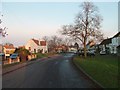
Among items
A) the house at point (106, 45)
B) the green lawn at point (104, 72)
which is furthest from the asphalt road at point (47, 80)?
the house at point (106, 45)

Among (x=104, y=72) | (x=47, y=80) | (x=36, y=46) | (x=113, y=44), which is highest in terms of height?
(x=113, y=44)

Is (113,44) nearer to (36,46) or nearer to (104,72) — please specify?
(36,46)

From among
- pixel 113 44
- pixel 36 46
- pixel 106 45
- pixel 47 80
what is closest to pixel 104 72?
pixel 47 80

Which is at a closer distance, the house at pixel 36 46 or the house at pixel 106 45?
the house at pixel 106 45

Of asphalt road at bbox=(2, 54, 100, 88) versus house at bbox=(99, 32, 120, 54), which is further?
house at bbox=(99, 32, 120, 54)

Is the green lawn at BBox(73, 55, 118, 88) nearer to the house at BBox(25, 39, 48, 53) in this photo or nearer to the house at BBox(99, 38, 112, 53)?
the house at BBox(99, 38, 112, 53)

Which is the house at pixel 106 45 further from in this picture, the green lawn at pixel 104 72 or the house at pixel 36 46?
the green lawn at pixel 104 72

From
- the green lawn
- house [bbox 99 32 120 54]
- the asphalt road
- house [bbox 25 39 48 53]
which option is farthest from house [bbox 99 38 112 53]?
the asphalt road

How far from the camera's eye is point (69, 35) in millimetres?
56531

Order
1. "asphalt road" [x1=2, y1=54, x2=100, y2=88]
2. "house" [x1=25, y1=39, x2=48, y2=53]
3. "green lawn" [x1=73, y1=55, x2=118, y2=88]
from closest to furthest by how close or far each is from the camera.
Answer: "green lawn" [x1=73, y1=55, x2=118, y2=88] → "asphalt road" [x1=2, y1=54, x2=100, y2=88] → "house" [x1=25, y1=39, x2=48, y2=53]

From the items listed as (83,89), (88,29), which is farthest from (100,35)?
(83,89)

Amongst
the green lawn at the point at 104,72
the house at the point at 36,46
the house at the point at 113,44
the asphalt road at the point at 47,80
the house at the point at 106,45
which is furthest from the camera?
the house at the point at 36,46

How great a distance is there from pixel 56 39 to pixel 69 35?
9095 cm

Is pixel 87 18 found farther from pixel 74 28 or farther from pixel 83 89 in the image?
pixel 83 89
